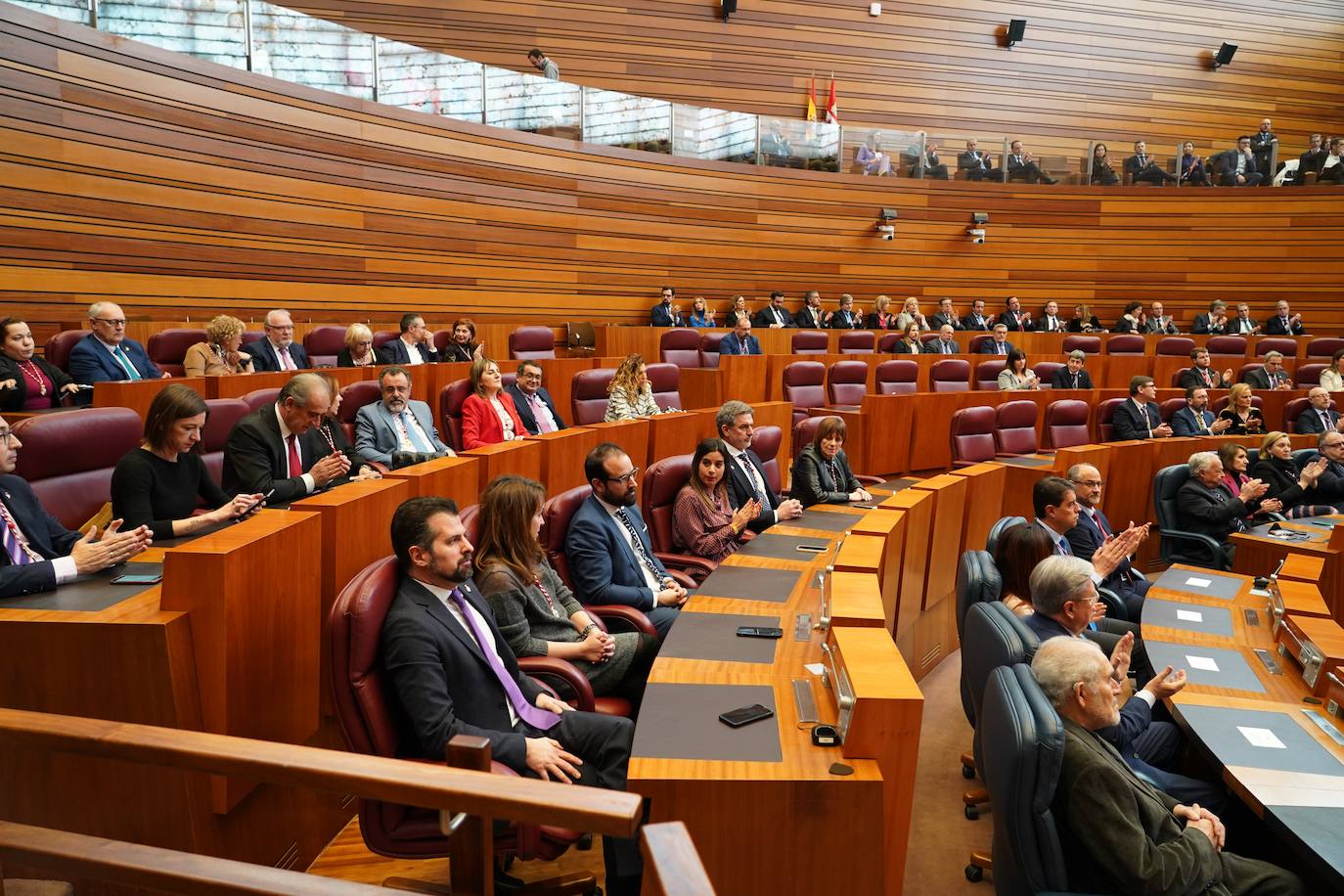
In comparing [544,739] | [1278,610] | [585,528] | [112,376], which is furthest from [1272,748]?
[112,376]

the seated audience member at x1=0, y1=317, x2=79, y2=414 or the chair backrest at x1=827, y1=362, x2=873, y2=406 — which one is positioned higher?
the seated audience member at x1=0, y1=317, x2=79, y2=414

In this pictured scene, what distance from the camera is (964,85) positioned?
10.7 meters

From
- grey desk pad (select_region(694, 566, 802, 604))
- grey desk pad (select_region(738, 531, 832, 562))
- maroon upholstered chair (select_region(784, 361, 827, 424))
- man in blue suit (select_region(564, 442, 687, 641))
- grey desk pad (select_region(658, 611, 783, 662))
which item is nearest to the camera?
grey desk pad (select_region(658, 611, 783, 662))

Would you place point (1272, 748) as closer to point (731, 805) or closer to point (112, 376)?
point (731, 805)

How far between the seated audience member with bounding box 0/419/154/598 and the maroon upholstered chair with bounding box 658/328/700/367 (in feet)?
17.2

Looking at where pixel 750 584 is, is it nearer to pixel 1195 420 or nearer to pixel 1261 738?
pixel 1261 738

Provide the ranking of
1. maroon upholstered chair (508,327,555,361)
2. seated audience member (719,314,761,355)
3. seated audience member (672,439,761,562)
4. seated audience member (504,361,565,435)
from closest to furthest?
seated audience member (672,439,761,562)
seated audience member (504,361,565,435)
maroon upholstered chair (508,327,555,361)
seated audience member (719,314,761,355)

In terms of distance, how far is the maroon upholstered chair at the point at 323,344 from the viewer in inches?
219

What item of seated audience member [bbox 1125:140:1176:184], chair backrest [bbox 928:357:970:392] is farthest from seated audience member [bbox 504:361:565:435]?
seated audience member [bbox 1125:140:1176:184]

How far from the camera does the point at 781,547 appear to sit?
3.21 metres

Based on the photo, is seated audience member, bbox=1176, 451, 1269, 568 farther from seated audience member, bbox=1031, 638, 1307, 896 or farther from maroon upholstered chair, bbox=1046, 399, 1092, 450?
seated audience member, bbox=1031, 638, 1307, 896

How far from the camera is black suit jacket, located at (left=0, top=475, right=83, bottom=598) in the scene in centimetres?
188

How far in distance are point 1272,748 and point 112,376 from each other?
4.45 m

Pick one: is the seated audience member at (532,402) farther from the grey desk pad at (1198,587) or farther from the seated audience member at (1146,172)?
the seated audience member at (1146,172)
